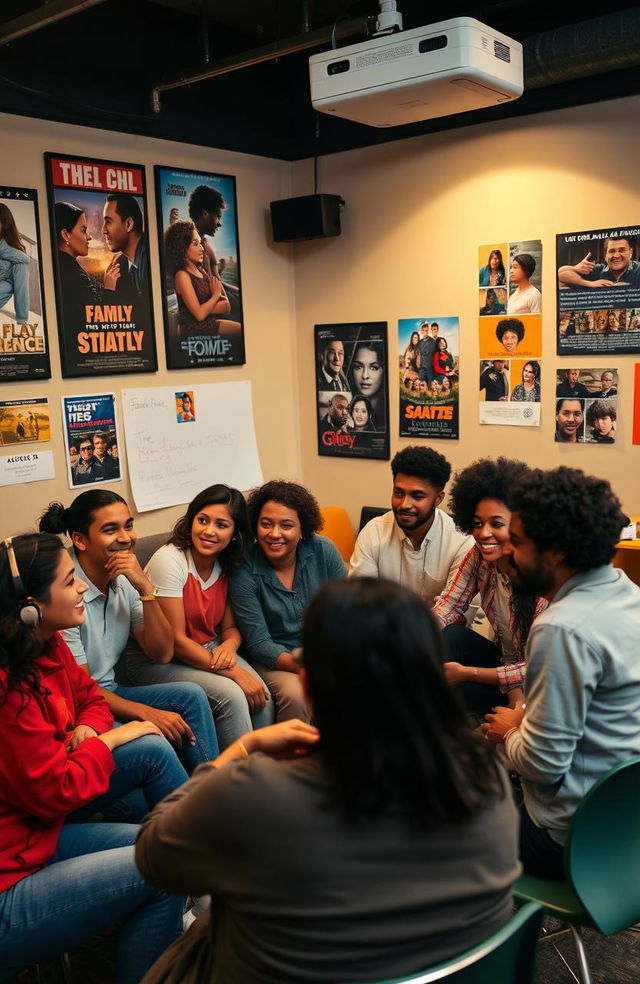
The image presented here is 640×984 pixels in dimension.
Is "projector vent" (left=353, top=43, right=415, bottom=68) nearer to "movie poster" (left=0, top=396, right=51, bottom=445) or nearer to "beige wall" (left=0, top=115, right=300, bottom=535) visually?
"beige wall" (left=0, top=115, right=300, bottom=535)

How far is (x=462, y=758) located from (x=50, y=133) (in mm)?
3337

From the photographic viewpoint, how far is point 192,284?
4.21m

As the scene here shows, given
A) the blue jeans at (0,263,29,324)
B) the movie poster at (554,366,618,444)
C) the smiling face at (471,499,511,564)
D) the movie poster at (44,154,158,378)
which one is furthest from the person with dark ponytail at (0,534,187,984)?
the movie poster at (554,366,618,444)

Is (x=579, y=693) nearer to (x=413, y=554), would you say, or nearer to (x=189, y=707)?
(x=189, y=707)

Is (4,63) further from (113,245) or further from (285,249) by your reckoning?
(285,249)

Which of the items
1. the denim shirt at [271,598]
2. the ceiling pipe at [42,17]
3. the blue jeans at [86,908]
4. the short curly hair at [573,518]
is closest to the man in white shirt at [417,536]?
the denim shirt at [271,598]

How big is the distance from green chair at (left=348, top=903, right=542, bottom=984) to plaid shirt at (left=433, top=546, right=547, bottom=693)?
1.28 metres

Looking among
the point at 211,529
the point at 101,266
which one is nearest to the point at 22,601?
the point at 211,529

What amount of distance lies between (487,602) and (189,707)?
1.00 m

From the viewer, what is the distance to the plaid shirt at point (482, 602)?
252cm

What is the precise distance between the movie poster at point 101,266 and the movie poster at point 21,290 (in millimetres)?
96

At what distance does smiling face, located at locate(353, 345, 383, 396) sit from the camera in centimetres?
451

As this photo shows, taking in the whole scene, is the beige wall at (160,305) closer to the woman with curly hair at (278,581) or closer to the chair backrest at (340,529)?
the chair backrest at (340,529)

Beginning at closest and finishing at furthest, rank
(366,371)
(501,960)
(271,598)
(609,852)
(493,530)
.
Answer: (501,960) < (609,852) < (493,530) < (271,598) < (366,371)
